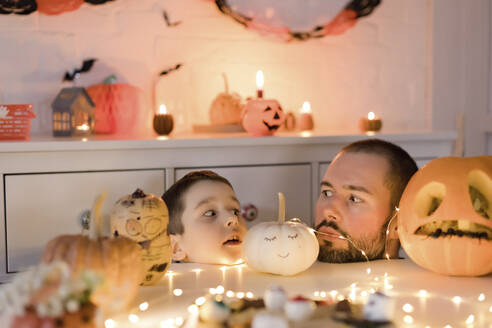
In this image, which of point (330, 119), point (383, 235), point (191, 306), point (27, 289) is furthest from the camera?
point (330, 119)

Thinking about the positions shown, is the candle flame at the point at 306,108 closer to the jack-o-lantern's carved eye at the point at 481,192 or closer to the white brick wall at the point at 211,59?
the white brick wall at the point at 211,59

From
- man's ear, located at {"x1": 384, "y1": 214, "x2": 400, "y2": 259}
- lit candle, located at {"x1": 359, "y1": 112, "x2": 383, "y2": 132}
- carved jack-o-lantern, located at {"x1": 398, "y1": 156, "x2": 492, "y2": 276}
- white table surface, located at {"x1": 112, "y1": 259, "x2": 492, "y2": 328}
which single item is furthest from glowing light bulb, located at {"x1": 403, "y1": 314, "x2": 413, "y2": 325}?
lit candle, located at {"x1": 359, "y1": 112, "x2": 383, "y2": 132}

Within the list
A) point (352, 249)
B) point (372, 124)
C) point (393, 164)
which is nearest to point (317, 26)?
point (372, 124)

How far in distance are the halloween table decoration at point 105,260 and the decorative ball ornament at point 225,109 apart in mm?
951

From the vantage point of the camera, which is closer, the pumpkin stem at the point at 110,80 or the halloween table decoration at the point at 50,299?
the halloween table decoration at the point at 50,299

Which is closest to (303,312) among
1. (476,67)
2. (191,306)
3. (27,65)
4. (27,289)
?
(191,306)

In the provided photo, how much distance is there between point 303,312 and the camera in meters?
0.82

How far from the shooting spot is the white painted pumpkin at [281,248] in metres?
1.13

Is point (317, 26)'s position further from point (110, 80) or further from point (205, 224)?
point (205, 224)

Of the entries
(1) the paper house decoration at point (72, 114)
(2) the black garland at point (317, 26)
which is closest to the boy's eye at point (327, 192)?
(1) the paper house decoration at point (72, 114)

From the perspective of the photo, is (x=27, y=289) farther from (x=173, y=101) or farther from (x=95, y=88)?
(x=173, y=101)

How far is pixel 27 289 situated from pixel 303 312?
36 cm

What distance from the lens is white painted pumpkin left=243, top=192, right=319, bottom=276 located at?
1135mm

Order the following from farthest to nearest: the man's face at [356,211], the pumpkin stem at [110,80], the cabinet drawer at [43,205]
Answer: the pumpkin stem at [110,80]
the cabinet drawer at [43,205]
the man's face at [356,211]
